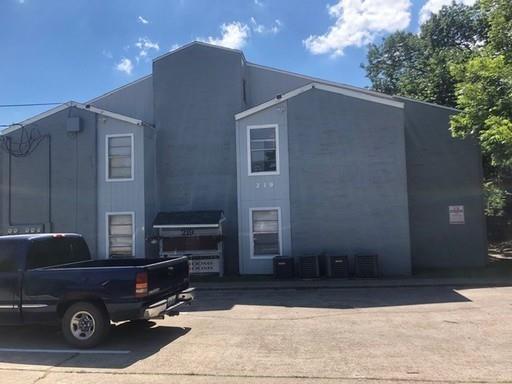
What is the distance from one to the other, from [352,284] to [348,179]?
421 cm

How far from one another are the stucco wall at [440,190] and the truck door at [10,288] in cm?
1555

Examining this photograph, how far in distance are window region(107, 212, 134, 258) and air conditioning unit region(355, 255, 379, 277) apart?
868 centimetres

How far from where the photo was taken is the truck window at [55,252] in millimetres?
8938

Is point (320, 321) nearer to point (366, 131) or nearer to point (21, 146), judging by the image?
point (366, 131)

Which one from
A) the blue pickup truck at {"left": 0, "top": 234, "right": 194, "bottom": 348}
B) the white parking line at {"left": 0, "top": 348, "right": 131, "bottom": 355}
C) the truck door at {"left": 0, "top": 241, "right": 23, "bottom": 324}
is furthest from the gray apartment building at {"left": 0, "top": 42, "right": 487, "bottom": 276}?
the white parking line at {"left": 0, "top": 348, "right": 131, "bottom": 355}

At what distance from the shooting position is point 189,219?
62.9 ft

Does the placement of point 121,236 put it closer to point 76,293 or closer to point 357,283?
point 357,283

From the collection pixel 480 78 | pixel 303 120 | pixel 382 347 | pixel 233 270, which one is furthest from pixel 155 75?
pixel 382 347

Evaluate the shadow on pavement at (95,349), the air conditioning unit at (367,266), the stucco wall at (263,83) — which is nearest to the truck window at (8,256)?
the shadow on pavement at (95,349)

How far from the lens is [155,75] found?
2097 centimetres

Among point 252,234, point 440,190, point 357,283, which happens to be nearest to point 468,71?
point 440,190

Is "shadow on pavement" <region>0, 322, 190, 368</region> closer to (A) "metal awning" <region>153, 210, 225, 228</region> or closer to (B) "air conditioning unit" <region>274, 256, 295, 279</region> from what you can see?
(B) "air conditioning unit" <region>274, 256, 295, 279</region>

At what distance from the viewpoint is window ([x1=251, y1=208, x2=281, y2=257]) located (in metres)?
19.0

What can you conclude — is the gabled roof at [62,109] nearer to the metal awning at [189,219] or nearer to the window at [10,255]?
the metal awning at [189,219]
